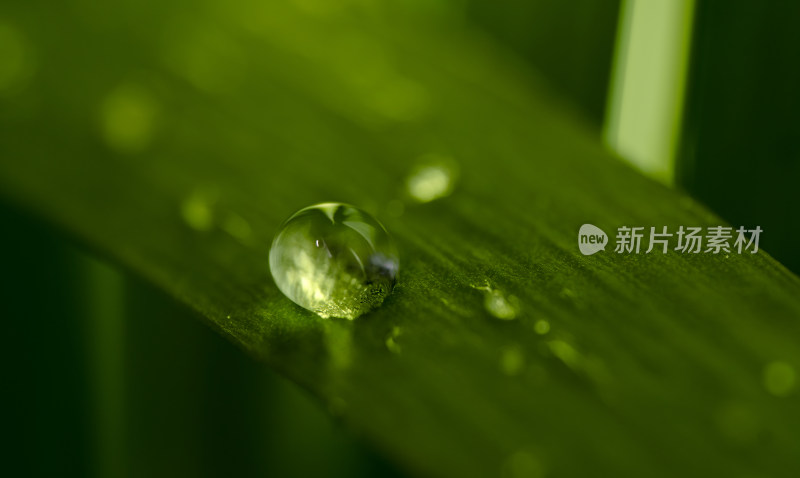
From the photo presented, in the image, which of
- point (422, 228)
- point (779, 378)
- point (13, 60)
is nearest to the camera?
point (779, 378)

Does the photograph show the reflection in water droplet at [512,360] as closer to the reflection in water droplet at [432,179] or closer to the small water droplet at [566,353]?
the small water droplet at [566,353]

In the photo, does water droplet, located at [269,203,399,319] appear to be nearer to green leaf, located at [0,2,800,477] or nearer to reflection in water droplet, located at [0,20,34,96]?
green leaf, located at [0,2,800,477]

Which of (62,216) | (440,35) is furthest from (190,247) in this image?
(440,35)

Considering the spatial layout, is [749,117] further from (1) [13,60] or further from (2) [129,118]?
(1) [13,60]

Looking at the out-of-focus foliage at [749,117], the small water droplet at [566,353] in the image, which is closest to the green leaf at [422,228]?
the small water droplet at [566,353]

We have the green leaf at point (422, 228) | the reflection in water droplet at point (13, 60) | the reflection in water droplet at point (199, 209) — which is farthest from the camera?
the reflection in water droplet at point (13, 60)

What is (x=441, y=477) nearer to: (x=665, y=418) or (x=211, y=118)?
(x=665, y=418)

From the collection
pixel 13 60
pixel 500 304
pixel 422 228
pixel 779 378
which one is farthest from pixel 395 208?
pixel 13 60
